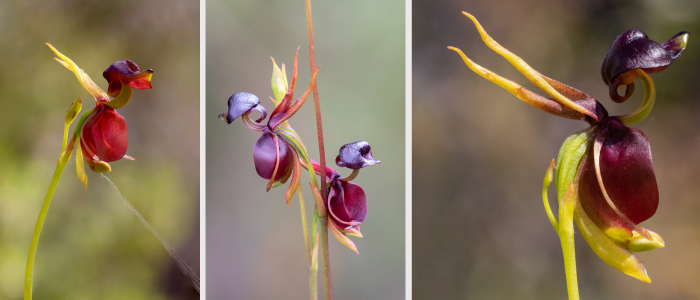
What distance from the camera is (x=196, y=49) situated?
724 millimetres

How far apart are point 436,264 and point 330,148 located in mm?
273

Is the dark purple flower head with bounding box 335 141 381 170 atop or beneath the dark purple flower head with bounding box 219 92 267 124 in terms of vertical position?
beneath

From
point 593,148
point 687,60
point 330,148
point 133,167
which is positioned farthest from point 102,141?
point 687,60

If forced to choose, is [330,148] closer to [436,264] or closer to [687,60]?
[436,264]

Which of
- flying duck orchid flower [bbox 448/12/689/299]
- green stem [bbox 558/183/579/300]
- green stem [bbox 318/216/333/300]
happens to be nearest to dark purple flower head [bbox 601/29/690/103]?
flying duck orchid flower [bbox 448/12/689/299]

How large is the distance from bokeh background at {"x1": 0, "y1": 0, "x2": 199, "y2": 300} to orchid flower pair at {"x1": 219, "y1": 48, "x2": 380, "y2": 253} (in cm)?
21

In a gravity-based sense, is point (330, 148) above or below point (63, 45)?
below

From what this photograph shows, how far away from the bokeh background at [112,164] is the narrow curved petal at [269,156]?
246mm

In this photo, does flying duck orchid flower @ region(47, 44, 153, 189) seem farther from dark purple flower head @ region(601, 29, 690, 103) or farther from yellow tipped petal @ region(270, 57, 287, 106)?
dark purple flower head @ region(601, 29, 690, 103)

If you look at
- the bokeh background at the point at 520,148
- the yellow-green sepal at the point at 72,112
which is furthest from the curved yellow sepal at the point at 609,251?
the yellow-green sepal at the point at 72,112

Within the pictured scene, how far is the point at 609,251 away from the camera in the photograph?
1.34 ft

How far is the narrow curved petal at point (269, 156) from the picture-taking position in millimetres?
536

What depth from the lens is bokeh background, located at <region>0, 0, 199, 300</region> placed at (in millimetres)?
595

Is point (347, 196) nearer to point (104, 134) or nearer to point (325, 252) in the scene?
point (325, 252)
